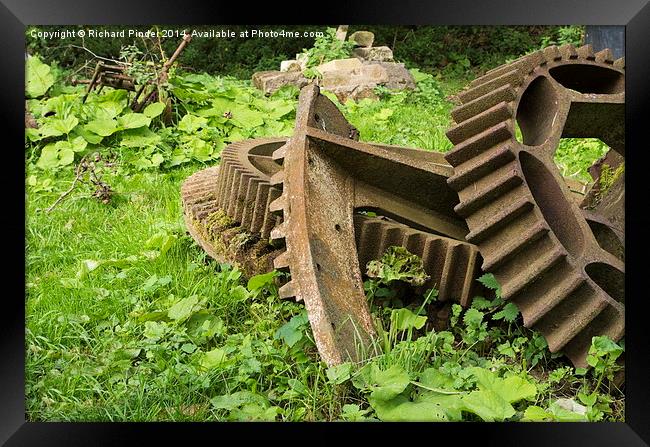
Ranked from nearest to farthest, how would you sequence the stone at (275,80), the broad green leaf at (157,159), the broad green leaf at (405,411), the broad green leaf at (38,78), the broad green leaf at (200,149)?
the broad green leaf at (405,411) → the broad green leaf at (157,159) → the broad green leaf at (200,149) → the broad green leaf at (38,78) → the stone at (275,80)

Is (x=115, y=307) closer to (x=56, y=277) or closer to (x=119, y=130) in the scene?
(x=56, y=277)

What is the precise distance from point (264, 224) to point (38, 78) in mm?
4157

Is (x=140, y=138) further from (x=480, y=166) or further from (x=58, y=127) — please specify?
(x=480, y=166)

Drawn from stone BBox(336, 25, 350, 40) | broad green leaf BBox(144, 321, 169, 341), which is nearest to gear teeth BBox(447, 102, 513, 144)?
broad green leaf BBox(144, 321, 169, 341)

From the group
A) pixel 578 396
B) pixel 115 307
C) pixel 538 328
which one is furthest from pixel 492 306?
pixel 115 307

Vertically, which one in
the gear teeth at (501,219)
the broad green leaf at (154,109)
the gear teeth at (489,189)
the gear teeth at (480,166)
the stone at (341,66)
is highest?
the stone at (341,66)

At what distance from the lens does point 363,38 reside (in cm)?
995

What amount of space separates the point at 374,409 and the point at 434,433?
0.69ft

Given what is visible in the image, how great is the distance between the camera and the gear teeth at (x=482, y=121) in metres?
3.00

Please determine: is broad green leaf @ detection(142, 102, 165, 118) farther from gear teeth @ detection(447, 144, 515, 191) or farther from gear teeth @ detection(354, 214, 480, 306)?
gear teeth @ detection(447, 144, 515, 191)

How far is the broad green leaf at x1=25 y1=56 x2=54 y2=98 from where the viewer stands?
21.5ft

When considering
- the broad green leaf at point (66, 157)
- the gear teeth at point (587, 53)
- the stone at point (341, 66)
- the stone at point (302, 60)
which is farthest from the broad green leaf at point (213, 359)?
the stone at point (302, 60)

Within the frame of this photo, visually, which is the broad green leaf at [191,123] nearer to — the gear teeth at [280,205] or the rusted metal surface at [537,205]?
the rusted metal surface at [537,205]
